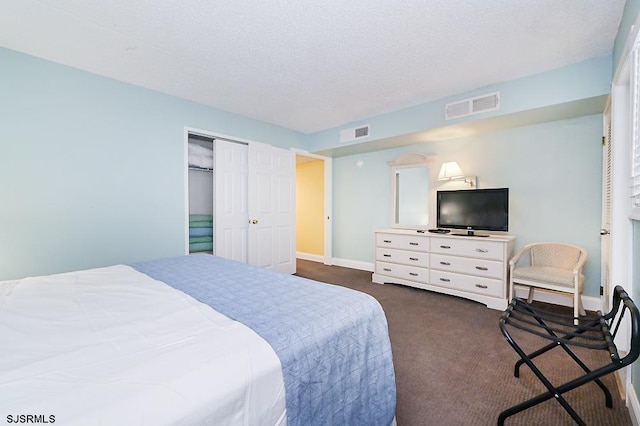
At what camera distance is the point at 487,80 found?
3.00 m

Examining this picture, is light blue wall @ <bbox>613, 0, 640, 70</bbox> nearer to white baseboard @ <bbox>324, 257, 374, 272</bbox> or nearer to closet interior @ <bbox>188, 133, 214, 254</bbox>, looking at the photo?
white baseboard @ <bbox>324, 257, 374, 272</bbox>

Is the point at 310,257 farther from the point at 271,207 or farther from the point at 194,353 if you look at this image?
the point at 194,353

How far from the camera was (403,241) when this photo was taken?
3.99m

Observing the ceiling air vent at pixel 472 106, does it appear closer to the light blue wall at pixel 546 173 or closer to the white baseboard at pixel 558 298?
the light blue wall at pixel 546 173

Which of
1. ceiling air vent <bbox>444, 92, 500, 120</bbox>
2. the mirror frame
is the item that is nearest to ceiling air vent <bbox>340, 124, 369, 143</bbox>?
the mirror frame

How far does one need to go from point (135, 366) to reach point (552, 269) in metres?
3.84

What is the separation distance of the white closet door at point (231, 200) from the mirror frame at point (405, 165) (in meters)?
2.42

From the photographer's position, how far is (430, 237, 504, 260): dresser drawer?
3.20 m

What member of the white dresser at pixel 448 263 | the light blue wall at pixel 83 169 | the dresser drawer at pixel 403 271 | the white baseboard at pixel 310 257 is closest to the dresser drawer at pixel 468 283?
the white dresser at pixel 448 263

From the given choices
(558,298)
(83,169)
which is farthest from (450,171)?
(83,169)

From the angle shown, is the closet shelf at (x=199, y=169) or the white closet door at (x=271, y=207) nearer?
the closet shelf at (x=199, y=169)

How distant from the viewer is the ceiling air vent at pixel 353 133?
429cm

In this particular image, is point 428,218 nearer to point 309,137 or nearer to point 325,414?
point 309,137

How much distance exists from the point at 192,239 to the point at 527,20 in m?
4.19
